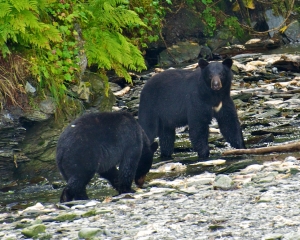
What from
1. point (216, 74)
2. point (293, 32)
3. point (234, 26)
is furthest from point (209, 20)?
point (216, 74)

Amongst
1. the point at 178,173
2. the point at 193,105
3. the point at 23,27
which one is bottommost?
the point at 178,173

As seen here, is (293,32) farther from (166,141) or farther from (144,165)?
(144,165)

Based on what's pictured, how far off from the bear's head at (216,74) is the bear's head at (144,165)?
182 centimetres

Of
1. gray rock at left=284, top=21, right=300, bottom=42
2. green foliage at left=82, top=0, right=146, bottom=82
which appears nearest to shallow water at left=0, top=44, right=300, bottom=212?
green foliage at left=82, top=0, right=146, bottom=82

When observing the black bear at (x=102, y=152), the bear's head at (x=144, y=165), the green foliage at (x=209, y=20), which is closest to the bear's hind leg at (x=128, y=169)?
the black bear at (x=102, y=152)

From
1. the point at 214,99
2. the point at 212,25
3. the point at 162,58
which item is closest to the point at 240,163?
the point at 214,99

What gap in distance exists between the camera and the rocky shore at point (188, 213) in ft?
16.8

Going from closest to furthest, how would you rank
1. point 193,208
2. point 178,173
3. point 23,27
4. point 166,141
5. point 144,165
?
point 193,208 → point 144,165 → point 178,173 → point 23,27 → point 166,141

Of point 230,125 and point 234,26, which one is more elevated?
point 234,26

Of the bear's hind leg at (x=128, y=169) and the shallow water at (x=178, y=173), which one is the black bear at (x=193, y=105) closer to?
the shallow water at (x=178, y=173)

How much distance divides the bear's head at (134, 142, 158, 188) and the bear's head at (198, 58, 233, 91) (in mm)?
1819

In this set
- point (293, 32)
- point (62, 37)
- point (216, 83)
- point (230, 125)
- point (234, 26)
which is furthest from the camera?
point (293, 32)

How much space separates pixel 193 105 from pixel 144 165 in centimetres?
225

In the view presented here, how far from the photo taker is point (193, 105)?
1052cm
